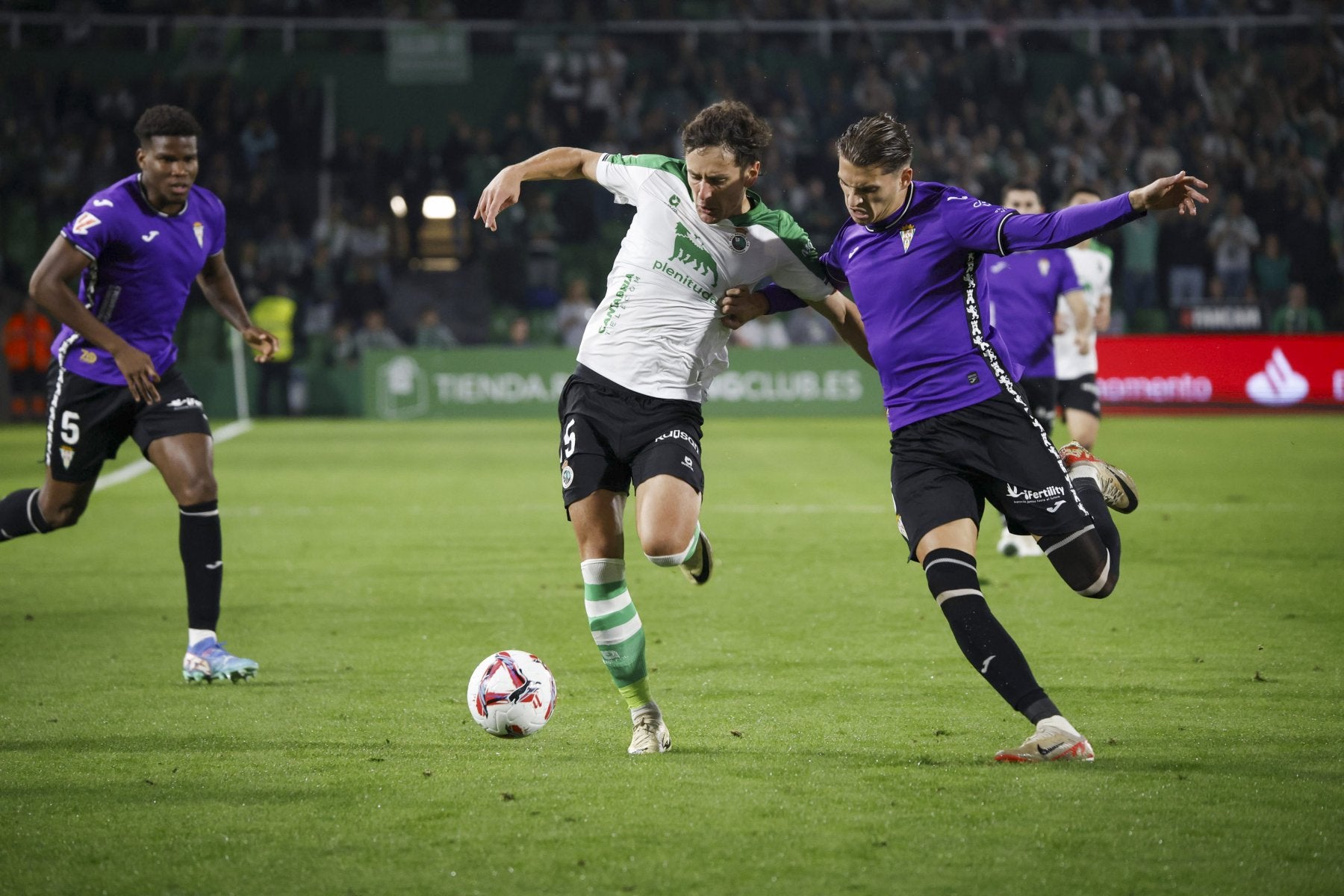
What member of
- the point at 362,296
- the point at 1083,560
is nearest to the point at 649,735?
the point at 1083,560

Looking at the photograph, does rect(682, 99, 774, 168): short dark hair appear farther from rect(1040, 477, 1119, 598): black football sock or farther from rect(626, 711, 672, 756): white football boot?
rect(626, 711, 672, 756): white football boot

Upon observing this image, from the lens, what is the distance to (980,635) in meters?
4.58

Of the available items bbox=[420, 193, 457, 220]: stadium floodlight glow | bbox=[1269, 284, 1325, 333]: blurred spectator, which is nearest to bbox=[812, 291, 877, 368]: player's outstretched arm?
bbox=[1269, 284, 1325, 333]: blurred spectator

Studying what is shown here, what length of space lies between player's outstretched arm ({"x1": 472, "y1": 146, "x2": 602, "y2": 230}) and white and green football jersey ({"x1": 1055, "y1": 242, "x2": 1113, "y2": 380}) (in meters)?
5.19

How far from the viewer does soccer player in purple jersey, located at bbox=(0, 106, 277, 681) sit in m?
6.20

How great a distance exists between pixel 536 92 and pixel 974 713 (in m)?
22.1

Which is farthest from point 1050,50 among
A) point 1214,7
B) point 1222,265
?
point 1222,265

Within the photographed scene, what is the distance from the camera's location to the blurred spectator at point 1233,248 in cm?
2356

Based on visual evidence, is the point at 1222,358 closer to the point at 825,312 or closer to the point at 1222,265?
the point at 1222,265

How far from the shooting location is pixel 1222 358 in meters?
21.4

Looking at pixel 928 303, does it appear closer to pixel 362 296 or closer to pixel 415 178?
pixel 362 296

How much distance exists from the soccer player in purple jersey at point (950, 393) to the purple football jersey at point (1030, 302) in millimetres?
4407

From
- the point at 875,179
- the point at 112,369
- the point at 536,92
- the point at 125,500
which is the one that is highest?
the point at 536,92

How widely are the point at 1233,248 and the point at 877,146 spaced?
20676mm
